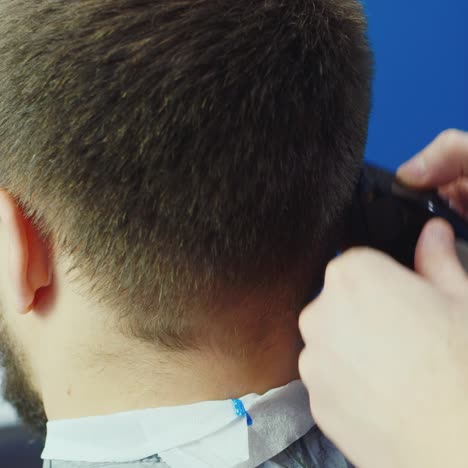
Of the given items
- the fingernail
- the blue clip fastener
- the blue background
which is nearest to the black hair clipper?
the fingernail

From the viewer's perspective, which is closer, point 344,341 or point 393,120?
point 344,341

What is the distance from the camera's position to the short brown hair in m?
0.63

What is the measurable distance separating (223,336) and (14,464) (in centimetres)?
101

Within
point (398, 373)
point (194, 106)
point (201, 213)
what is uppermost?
point (194, 106)

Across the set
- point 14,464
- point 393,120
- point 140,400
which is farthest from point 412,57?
point 14,464

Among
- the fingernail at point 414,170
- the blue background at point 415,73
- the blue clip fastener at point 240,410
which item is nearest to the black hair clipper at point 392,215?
the fingernail at point 414,170

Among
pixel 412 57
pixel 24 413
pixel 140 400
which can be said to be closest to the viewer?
pixel 140 400

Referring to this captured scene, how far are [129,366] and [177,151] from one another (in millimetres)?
273

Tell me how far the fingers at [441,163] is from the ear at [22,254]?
441 millimetres

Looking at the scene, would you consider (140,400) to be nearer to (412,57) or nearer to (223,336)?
(223,336)

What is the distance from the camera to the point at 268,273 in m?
0.75

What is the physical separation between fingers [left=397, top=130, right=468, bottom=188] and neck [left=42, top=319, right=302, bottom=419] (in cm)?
25

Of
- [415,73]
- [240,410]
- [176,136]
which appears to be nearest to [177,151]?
[176,136]

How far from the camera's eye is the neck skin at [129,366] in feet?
2.47
